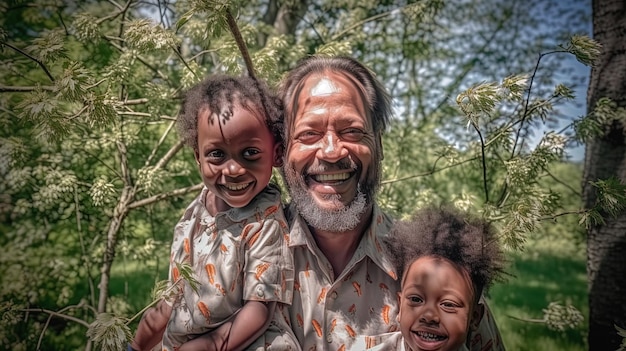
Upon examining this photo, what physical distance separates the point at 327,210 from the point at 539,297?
4.39m

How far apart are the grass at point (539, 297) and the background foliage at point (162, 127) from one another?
14cm

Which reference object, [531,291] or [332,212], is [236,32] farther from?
[531,291]

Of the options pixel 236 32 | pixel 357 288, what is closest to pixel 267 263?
pixel 357 288

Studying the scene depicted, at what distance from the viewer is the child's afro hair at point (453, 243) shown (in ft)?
6.36

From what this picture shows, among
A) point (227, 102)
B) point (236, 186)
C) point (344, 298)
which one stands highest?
point (227, 102)

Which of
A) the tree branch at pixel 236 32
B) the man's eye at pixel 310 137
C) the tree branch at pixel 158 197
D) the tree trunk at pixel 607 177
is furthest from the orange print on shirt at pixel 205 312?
the tree trunk at pixel 607 177

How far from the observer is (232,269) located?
1.99 meters

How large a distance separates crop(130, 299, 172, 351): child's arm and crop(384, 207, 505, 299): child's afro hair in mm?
1109

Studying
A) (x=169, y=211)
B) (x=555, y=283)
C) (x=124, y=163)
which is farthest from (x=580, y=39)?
(x=555, y=283)

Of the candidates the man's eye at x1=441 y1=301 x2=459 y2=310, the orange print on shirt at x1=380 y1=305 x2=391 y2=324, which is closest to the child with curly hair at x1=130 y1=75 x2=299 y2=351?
the orange print on shirt at x1=380 y1=305 x2=391 y2=324

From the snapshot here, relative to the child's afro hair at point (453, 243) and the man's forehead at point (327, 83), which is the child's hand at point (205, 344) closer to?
the child's afro hair at point (453, 243)

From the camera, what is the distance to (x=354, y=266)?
2.17 m

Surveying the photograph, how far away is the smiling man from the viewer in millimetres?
2113

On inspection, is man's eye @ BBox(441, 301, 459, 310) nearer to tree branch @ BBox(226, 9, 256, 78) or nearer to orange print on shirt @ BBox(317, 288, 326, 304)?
orange print on shirt @ BBox(317, 288, 326, 304)
